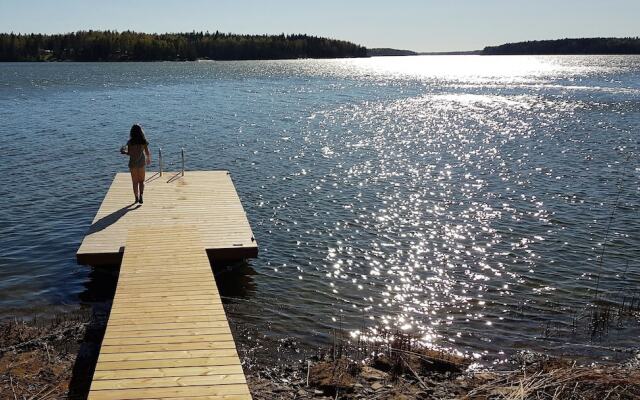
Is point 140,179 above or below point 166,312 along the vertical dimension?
above

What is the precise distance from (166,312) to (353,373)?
117 inches

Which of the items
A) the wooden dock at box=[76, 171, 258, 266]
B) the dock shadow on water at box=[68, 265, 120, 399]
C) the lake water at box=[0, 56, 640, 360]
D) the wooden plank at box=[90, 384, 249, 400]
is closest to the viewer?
the wooden plank at box=[90, 384, 249, 400]

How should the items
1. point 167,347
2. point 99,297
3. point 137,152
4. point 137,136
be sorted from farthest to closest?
1. point 137,152
2. point 137,136
3. point 99,297
4. point 167,347

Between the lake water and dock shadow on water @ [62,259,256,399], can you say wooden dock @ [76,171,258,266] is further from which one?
the lake water

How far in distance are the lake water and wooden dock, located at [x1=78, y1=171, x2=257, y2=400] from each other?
135 cm

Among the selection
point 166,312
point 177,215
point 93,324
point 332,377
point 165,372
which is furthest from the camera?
point 177,215

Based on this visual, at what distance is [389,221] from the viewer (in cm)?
1775

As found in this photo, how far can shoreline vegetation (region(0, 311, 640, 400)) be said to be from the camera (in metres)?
7.86

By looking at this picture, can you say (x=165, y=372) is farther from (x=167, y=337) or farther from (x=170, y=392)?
(x=167, y=337)


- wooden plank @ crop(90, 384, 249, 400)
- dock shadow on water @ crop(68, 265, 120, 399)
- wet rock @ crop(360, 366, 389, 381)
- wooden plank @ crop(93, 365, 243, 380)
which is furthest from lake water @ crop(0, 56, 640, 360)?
wooden plank @ crop(90, 384, 249, 400)

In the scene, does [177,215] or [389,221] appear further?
[389,221]

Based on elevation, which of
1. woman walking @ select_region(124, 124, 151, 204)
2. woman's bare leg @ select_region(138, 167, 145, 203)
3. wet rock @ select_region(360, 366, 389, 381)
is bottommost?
wet rock @ select_region(360, 366, 389, 381)

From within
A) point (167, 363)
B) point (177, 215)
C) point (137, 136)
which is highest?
point (137, 136)

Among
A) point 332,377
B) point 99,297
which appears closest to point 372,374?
point 332,377
